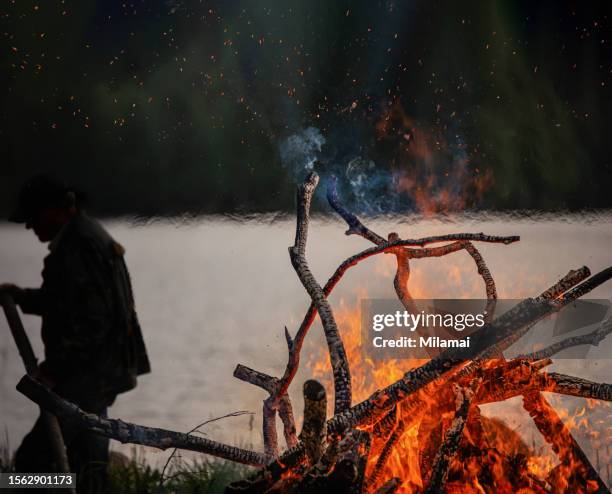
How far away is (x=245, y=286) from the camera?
2342 mm

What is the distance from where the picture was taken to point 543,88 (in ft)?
7.54

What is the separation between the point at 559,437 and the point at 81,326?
50.1 inches

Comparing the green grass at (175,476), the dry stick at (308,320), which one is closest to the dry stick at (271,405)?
the dry stick at (308,320)

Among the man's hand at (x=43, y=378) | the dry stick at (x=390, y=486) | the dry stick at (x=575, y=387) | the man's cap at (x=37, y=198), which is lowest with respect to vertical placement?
the dry stick at (x=390, y=486)

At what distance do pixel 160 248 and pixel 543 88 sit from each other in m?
1.37

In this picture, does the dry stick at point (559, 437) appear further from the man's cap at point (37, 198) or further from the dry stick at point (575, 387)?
the man's cap at point (37, 198)

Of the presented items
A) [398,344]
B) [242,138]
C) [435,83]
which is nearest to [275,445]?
[398,344]

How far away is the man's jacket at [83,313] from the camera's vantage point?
183 cm

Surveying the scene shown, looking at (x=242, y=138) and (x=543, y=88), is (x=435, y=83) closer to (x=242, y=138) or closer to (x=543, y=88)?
(x=543, y=88)

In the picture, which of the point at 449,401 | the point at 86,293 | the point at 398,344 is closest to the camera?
the point at 449,401

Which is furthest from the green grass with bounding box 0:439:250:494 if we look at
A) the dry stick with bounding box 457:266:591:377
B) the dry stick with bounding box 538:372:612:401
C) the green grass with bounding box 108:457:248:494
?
the dry stick with bounding box 538:372:612:401

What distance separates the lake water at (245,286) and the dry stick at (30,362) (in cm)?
37

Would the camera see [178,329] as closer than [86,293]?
No

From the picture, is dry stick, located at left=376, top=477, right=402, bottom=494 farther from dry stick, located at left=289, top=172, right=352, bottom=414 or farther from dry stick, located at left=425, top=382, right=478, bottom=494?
dry stick, located at left=289, top=172, right=352, bottom=414
